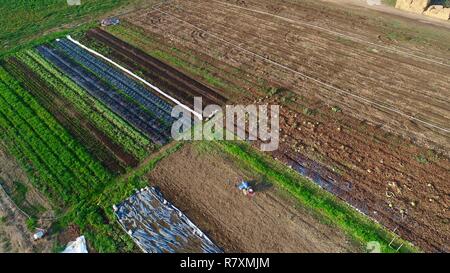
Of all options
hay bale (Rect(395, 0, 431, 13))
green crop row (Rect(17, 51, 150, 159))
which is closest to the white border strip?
green crop row (Rect(17, 51, 150, 159))

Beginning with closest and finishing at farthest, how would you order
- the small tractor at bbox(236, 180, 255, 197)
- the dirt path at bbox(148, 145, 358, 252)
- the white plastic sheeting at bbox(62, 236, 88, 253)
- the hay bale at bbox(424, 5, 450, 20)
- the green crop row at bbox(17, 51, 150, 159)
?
the white plastic sheeting at bbox(62, 236, 88, 253), the dirt path at bbox(148, 145, 358, 252), the small tractor at bbox(236, 180, 255, 197), the green crop row at bbox(17, 51, 150, 159), the hay bale at bbox(424, 5, 450, 20)

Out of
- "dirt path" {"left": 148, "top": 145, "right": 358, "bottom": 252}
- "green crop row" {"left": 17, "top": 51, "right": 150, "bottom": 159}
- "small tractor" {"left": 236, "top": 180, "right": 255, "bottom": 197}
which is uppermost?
"green crop row" {"left": 17, "top": 51, "right": 150, "bottom": 159}

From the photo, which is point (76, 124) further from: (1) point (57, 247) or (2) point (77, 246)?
(2) point (77, 246)

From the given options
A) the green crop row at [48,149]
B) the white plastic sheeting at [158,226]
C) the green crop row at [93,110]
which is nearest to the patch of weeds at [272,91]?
the green crop row at [93,110]

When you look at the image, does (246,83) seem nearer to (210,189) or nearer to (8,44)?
(210,189)

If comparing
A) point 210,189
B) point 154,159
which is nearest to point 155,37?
point 154,159

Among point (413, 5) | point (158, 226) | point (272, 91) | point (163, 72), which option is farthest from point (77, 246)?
point (413, 5)

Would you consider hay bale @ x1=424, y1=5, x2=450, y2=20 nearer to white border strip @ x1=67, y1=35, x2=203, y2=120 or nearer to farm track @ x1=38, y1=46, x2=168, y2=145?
white border strip @ x1=67, y1=35, x2=203, y2=120
